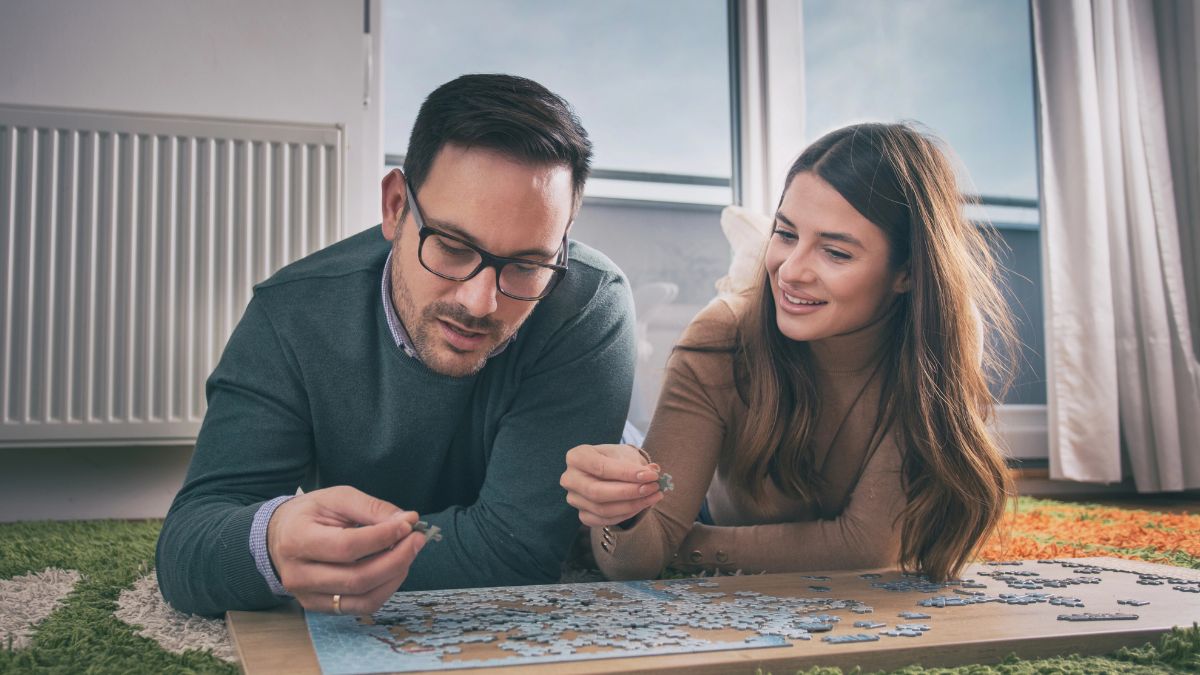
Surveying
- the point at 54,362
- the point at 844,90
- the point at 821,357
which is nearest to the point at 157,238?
the point at 54,362

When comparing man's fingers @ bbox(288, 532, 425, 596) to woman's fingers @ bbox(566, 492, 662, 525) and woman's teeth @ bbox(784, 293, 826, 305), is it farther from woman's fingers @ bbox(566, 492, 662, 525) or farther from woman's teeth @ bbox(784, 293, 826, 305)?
woman's teeth @ bbox(784, 293, 826, 305)

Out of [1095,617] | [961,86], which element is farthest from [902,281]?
[961,86]

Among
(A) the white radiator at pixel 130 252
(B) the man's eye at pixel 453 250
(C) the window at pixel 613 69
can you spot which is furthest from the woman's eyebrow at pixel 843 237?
(C) the window at pixel 613 69

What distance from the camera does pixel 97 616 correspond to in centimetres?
141

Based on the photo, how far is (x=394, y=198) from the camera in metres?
1.57

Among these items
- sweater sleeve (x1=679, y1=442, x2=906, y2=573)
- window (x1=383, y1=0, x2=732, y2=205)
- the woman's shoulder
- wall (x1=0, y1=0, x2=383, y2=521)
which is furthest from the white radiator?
sweater sleeve (x1=679, y1=442, x2=906, y2=573)

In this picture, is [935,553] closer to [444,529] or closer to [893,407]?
[893,407]

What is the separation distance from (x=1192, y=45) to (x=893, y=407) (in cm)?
289

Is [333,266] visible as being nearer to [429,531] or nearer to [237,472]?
[237,472]

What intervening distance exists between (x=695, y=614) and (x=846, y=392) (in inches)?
30.9

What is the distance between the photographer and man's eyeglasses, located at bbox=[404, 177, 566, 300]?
1.40 meters

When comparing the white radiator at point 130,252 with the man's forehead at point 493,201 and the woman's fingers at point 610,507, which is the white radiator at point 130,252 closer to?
Result: the man's forehead at point 493,201

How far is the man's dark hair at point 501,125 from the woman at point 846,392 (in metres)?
0.49

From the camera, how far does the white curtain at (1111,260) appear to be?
3553 millimetres
